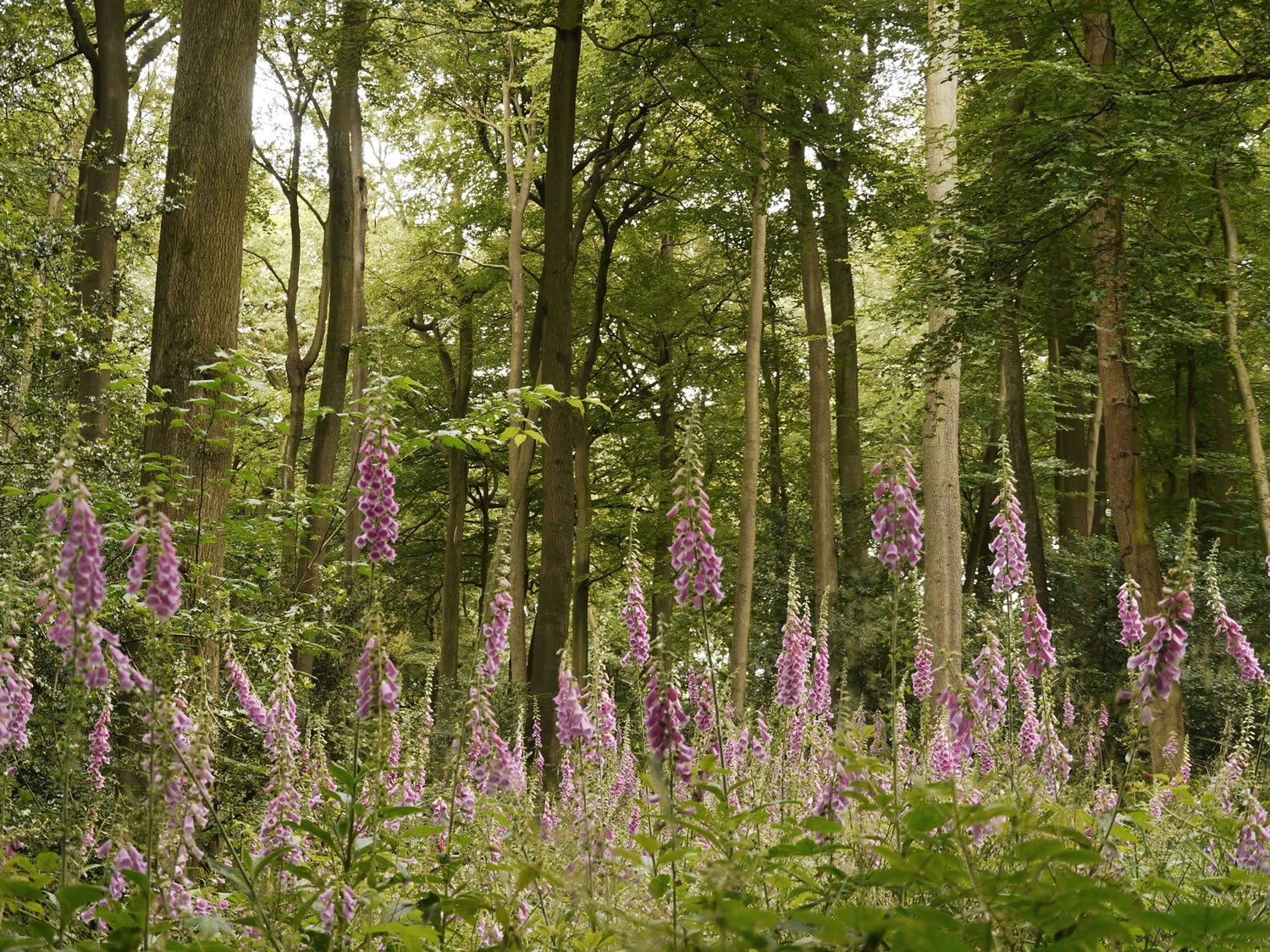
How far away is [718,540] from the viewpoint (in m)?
23.9

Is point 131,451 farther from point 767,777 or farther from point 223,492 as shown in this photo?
point 767,777

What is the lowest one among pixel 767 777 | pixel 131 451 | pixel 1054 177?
pixel 767 777

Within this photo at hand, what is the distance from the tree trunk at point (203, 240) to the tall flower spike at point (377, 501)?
3885 mm

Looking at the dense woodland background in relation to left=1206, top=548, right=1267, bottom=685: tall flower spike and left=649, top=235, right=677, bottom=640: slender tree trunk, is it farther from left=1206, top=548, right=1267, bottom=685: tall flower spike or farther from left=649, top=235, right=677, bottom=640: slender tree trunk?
left=1206, top=548, right=1267, bottom=685: tall flower spike

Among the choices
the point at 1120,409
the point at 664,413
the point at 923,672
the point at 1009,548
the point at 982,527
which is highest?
the point at 664,413

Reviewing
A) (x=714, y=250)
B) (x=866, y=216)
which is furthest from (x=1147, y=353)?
(x=714, y=250)

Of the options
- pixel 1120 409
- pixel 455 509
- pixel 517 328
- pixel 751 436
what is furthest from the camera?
pixel 455 509

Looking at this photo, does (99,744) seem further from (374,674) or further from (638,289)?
(638,289)

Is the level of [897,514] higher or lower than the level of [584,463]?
lower

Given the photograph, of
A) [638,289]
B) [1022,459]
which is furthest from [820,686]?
[638,289]

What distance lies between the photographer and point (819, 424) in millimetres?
17578

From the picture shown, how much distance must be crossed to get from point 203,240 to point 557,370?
20.8 feet

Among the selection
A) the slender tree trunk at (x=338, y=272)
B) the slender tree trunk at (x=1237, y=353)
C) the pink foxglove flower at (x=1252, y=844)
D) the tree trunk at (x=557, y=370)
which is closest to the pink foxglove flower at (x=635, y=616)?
the pink foxglove flower at (x=1252, y=844)

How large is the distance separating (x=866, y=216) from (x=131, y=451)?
14.7m
